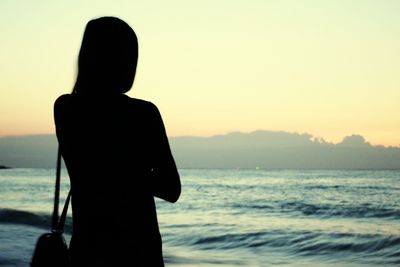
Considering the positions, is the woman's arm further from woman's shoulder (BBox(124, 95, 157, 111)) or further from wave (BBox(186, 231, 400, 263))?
wave (BBox(186, 231, 400, 263))

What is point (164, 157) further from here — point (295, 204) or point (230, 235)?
point (295, 204)

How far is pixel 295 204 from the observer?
23.4 metres

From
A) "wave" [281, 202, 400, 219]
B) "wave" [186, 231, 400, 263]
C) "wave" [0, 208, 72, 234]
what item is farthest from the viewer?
"wave" [281, 202, 400, 219]

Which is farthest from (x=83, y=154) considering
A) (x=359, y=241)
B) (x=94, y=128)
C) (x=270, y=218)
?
(x=270, y=218)

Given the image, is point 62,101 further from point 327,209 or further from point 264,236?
point 327,209

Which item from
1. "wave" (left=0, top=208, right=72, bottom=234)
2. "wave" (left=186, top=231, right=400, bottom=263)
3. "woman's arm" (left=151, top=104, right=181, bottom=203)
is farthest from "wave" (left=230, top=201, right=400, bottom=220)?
"woman's arm" (left=151, top=104, right=181, bottom=203)

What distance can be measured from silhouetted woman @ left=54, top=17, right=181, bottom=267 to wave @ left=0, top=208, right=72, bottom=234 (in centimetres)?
1271

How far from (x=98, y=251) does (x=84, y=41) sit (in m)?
0.63

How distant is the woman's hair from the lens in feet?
Result: 5.15

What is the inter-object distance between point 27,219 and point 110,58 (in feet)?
48.6

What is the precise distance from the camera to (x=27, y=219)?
15367 millimetres

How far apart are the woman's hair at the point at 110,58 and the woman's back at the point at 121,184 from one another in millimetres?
88

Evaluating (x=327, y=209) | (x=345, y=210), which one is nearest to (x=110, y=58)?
(x=345, y=210)

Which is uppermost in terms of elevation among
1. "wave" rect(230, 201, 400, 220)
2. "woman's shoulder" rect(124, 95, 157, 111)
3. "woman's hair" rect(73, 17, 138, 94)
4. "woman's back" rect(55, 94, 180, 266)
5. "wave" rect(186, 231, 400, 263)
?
"woman's hair" rect(73, 17, 138, 94)
